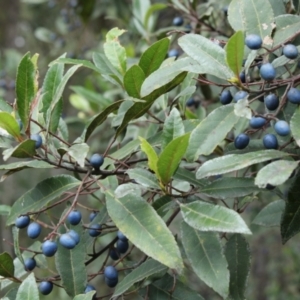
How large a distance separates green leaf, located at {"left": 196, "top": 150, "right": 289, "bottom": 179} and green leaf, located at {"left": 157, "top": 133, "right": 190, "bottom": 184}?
44 mm

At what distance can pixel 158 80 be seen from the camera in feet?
3.09

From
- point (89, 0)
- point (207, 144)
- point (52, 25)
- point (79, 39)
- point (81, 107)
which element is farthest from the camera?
point (52, 25)

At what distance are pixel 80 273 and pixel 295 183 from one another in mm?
461

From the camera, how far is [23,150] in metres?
0.92

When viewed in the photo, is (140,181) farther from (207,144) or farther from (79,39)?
(79,39)

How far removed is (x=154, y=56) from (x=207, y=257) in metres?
0.40

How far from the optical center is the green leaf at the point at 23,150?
90cm

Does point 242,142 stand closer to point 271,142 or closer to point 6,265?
point 271,142

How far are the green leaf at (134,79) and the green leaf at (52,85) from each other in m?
0.15

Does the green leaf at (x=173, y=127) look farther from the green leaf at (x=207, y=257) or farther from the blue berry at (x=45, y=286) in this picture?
the blue berry at (x=45, y=286)

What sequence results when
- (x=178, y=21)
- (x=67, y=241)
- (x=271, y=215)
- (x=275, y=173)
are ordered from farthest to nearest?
(x=178, y=21) → (x=271, y=215) → (x=67, y=241) → (x=275, y=173)

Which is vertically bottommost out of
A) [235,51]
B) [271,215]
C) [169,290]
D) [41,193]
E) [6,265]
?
[271,215]

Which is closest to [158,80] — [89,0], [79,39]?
[89,0]

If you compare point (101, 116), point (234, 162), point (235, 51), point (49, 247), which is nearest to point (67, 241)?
point (49, 247)
